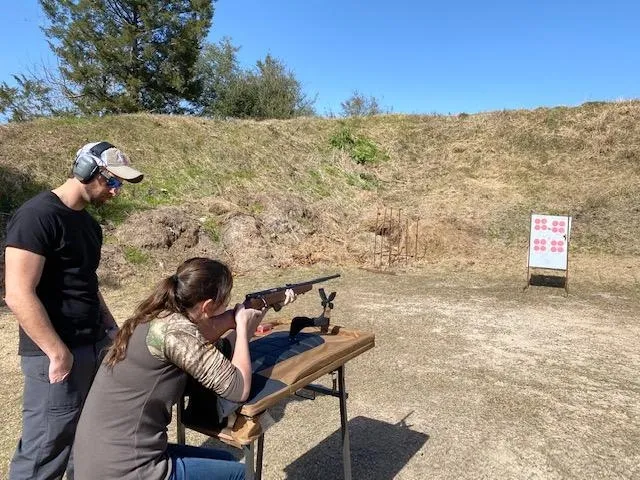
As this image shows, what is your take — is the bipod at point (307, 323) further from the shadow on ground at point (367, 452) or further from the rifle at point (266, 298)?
the shadow on ground at point (367, 452)

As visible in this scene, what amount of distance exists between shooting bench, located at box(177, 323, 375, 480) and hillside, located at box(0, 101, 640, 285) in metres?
6.80

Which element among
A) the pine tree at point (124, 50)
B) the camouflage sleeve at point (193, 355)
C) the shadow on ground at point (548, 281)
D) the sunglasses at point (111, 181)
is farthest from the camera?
the pine tree at point (124, 50)

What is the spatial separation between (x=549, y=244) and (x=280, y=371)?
8.57m

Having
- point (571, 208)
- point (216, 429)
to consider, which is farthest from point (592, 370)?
point (571, 208)

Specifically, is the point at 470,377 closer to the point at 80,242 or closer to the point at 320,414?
the point at 320,414

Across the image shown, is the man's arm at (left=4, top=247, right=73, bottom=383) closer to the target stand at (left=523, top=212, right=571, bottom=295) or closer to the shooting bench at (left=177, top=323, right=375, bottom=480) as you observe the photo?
the shooting bench at (left=177, top=323, right=375, bottom=480)

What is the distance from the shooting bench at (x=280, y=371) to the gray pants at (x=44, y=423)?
477 mm

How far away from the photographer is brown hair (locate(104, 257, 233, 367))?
6.03ft

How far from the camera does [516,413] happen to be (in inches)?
155

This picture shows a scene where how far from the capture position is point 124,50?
836 inches

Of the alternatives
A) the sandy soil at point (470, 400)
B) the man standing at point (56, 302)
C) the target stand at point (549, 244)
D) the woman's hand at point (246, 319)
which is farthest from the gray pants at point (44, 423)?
the target stand at point (549, 244)

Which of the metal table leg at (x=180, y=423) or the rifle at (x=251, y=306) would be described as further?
the metal table leg at (x=180, y=423)

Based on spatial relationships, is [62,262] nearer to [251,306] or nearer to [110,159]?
[110,159]

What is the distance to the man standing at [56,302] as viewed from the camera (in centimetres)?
200
